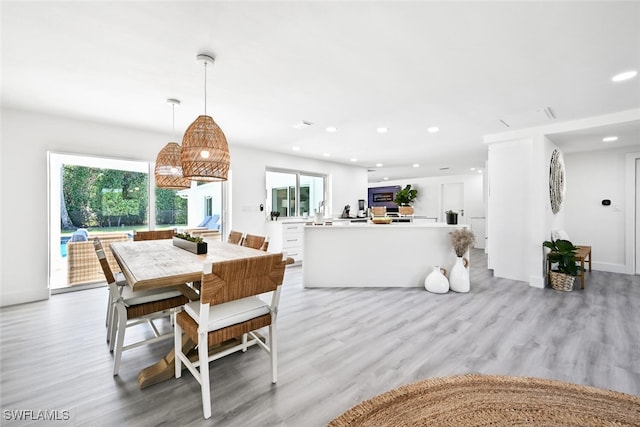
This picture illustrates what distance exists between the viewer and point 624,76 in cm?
248

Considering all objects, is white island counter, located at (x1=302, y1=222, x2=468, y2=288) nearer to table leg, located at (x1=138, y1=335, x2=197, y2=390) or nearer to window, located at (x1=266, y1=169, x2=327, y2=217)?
window, located at (x1=266, y1=169, x2=327, y2=217)

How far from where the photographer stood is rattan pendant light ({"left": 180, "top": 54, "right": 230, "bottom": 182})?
210 centimetres

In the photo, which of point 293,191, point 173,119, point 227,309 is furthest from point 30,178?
point 293,191

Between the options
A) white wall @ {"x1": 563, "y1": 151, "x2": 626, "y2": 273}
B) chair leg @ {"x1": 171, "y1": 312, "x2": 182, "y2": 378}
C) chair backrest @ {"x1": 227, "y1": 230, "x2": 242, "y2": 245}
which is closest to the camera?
chair leg @ {"x1": 171, "y1": 312, "x2": 182, "y2": 378}

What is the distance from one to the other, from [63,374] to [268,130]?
11.3 ft

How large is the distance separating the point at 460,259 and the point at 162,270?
11.8 ft

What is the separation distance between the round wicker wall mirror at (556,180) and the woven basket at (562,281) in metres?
1.09

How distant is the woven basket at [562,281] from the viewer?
3777 millimetres

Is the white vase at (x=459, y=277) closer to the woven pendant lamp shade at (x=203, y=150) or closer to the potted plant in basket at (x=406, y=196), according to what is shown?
the woven pendant lamp shade at (x=203, y=150)

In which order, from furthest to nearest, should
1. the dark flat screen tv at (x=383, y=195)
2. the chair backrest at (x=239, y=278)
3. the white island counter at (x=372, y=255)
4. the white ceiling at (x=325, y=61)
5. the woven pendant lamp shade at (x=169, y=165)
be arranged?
the dark flat screen tv at (x=383, y=195) < the white island counter at (x=372, y=255) < the woven pendant lamp shade at (x=169, y=165) < the white ceiling at (x=325, y=61) < the chair backrest at (x=239, y=278)

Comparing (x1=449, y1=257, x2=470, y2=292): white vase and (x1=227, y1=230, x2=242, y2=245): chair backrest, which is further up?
(x1=227, y1=230, x2=242, y2=245): chair backrest

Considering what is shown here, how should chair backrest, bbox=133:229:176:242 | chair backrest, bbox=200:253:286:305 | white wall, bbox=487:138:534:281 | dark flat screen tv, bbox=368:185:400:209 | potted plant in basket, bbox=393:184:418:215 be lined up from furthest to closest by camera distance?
dark flat screen tv, bbox=368:185:400:209 → potted plant in basket, bbox=393:184:418:215 → white wall, bbox=487:138:534:281 → chair backrest, bbox=133:229:176:242 → chair backrest, bbox=200:253:286:305

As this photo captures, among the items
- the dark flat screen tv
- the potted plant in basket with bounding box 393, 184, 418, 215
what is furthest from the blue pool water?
the dark flat screen tv

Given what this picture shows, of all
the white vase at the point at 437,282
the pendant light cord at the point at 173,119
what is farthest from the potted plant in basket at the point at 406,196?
the pendant light cord at the point at 173,119
